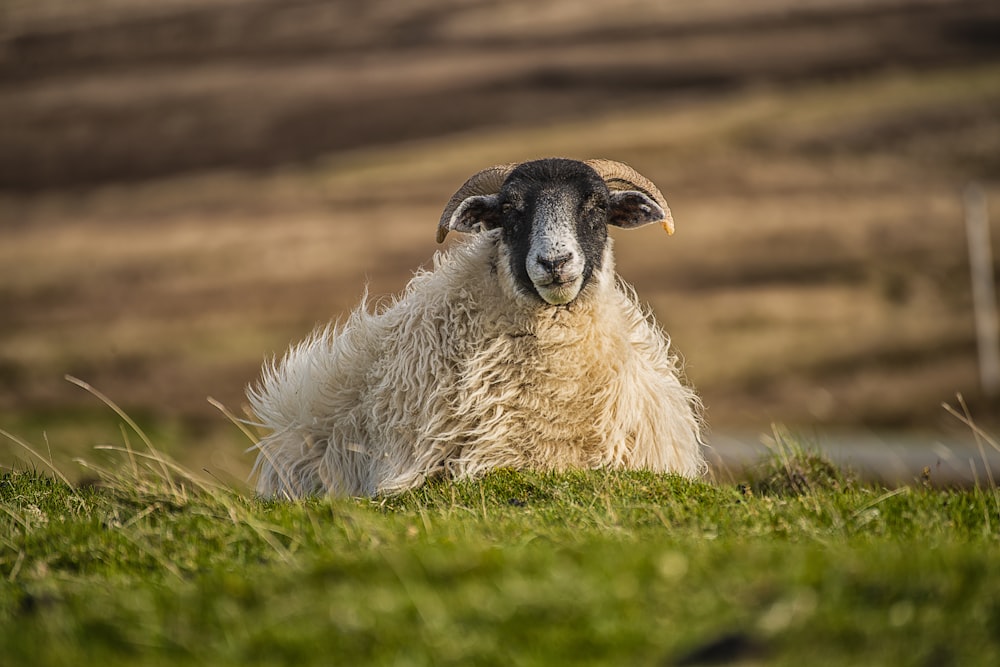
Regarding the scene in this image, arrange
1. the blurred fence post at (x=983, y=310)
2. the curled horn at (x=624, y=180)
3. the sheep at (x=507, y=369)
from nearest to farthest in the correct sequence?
the sheep at (x=507, y=369) < the curled horn at (x=624, y=180) < the blurred fence post at (x=983, y=310)

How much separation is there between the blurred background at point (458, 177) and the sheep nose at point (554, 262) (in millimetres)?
3582

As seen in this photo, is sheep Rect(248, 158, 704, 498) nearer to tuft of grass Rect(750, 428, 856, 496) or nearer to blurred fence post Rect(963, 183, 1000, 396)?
tuft of grass Rect(750, 428, 856, 496)

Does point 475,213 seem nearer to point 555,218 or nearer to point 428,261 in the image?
point 555,218

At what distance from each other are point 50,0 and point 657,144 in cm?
6765

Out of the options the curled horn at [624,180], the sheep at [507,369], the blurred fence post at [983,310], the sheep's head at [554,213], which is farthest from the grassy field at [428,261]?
the curled horn at [624,180]

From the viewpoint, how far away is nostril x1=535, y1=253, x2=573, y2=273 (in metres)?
8.53

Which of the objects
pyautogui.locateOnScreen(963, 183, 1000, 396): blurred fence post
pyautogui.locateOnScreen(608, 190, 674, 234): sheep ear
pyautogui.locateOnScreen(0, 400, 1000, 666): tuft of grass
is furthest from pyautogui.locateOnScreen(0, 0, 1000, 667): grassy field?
pyautogui.locateOnScreen(608, 190, 674, 234): sheep ear

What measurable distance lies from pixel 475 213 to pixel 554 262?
4.85 ft

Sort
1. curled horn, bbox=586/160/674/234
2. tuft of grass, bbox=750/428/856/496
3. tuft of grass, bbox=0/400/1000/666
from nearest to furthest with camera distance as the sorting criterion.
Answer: tuft of grass, bbox=0/400/1000/666, tuft of grass, bbox=750/428/856/496, curled horn, bbox=586/160/674/234

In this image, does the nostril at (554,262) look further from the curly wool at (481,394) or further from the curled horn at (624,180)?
the curled horn at (624,180)

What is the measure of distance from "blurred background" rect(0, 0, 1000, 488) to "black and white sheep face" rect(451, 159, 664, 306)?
3.31 m

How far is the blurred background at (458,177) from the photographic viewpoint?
97.0ft

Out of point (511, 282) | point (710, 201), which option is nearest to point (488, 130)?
point (710, 201)

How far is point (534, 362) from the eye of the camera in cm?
904
